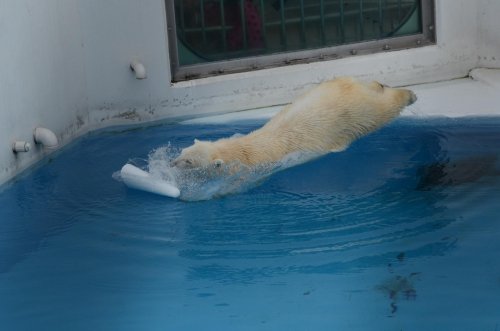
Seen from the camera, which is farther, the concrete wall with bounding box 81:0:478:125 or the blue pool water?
the concrete wall with bounding box 81:0:478:125

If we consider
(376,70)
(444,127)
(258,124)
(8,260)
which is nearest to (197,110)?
(258,124)

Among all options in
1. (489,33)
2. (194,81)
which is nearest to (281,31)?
(194,81)

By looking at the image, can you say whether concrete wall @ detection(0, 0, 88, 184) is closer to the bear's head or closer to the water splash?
the water splash

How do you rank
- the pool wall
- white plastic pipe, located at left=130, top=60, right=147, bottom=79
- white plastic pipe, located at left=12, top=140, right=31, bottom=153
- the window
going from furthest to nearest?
the window < white plastic pipe, located at left=130, top=60, right=147, bottom=79 < the pool wall < white plastic pipe, located at left=12, top=140, right=31, bottom=153

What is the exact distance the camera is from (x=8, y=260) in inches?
158

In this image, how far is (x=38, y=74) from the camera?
532 centimetres

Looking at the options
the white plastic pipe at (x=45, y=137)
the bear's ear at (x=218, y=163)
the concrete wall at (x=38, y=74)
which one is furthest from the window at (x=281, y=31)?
the bear's ear at (x=218, y=163)

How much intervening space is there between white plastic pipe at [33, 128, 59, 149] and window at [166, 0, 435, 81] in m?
1.31

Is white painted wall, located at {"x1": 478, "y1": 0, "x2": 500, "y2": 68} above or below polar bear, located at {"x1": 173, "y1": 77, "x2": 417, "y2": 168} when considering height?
above

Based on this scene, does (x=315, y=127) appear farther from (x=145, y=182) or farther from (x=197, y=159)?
(x=145, y=182)

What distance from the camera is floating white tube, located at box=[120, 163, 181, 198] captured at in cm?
467

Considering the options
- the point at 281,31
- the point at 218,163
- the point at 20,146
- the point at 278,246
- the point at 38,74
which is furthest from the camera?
the point at 281,31

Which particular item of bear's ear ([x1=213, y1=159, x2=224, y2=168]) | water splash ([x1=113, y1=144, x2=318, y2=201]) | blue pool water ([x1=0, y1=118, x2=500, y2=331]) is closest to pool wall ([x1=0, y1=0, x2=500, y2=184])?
blue pool water ([x1=0, y1=118, x2=500, y2=331])

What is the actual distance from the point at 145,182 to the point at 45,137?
0.81 meters
